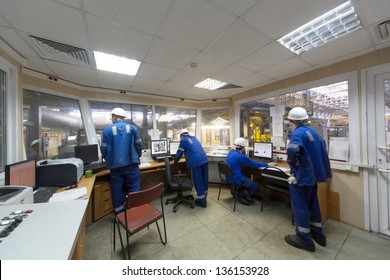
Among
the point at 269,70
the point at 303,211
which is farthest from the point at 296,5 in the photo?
the point at 303,211

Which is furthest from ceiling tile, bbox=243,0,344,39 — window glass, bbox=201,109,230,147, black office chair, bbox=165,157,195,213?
window glass, bbox=201,109,230,147

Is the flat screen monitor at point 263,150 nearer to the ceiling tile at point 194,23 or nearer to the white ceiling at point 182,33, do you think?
the white ceiling at point 182,33

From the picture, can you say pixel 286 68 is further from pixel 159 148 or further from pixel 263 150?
pixel 159 148

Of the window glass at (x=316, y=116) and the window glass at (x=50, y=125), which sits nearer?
the window glass at (x=316, y=116)

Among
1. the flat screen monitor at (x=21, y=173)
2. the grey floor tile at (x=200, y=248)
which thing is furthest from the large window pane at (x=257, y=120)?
the flat screen monitor at (x=21, y=173)

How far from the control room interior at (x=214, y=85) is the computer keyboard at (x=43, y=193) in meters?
0.12

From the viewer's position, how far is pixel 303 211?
1.69 metres

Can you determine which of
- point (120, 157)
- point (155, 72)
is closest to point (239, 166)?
point (120, 157)

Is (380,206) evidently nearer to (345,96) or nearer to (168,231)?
(345,96)

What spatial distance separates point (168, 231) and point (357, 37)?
10.6 feet

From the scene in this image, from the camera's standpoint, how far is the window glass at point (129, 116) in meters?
3.31

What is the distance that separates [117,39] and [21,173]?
1.63 m

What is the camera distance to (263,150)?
309cm

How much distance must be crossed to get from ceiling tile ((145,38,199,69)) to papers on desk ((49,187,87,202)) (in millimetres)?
1802
